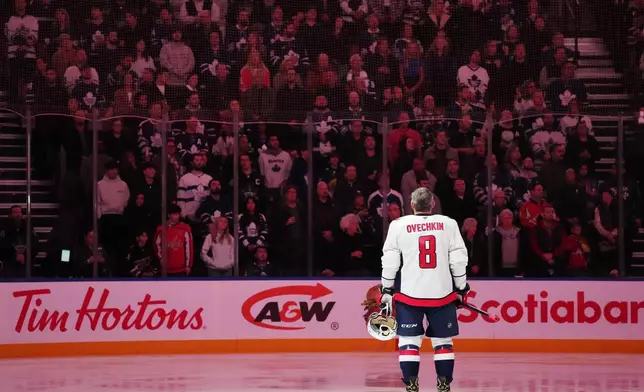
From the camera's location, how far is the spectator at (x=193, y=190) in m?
12.8

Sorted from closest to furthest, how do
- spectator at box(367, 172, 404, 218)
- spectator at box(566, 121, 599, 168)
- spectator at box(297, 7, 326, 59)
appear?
spectator at box(367, 172, 404, 218) < spectator at box(566, 121, 599, 168) < spectator at box(297, 7, 326, 59)

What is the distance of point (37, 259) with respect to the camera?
40.7 ft

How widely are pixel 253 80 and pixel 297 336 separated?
10.9 ft

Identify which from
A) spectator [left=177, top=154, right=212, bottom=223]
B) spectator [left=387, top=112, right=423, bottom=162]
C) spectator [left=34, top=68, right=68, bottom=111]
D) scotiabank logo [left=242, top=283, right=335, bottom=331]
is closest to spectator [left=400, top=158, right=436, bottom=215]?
spectator [left=387, top=112, right=423, bottom=162]

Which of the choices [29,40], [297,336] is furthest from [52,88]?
[297,336]

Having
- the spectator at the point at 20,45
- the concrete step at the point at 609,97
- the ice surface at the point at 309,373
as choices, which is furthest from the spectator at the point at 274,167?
the concrete step at the point at 609,97

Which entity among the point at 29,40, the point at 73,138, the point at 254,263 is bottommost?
the point at 254,263

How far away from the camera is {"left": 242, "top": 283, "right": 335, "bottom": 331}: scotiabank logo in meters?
12.7

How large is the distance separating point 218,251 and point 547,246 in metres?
3.50

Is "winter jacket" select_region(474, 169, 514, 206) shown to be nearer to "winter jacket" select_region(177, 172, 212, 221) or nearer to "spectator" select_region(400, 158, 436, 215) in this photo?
"spectator" select_region(400, 158, 436, 215)

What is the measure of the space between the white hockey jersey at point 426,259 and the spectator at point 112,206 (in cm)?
491

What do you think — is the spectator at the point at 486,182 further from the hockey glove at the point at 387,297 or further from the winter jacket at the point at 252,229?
the hockey glove at the point at 387,297

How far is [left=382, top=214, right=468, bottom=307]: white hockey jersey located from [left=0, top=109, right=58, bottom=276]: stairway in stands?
17.3 feet

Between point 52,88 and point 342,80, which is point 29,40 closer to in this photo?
point 52,88
